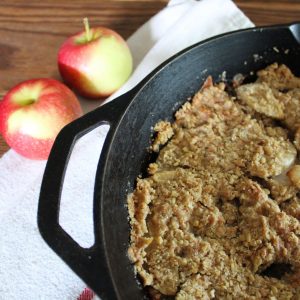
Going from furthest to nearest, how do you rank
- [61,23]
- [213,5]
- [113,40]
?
1. [61,23]
2. [213,5]
3. [113,40]

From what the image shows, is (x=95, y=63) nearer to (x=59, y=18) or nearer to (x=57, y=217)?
(x=59, y=18)

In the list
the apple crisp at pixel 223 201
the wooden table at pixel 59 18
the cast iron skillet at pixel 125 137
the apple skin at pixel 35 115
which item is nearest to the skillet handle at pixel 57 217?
the cast iron skillet at pixel 125 137

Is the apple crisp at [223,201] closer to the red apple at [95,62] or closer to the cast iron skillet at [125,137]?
the cast iron skillet at [125,137]

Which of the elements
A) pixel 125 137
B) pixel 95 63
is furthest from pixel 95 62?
pixel 125 137

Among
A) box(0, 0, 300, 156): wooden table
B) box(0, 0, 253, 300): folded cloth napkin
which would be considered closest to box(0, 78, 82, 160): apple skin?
box(0, 0, 253, 300): folded cloth napkin

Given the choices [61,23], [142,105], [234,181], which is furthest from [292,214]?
[61,23]

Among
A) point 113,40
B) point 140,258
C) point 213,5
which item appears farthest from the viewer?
point 213,5

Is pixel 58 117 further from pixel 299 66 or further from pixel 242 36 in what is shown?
pixel 299 66
